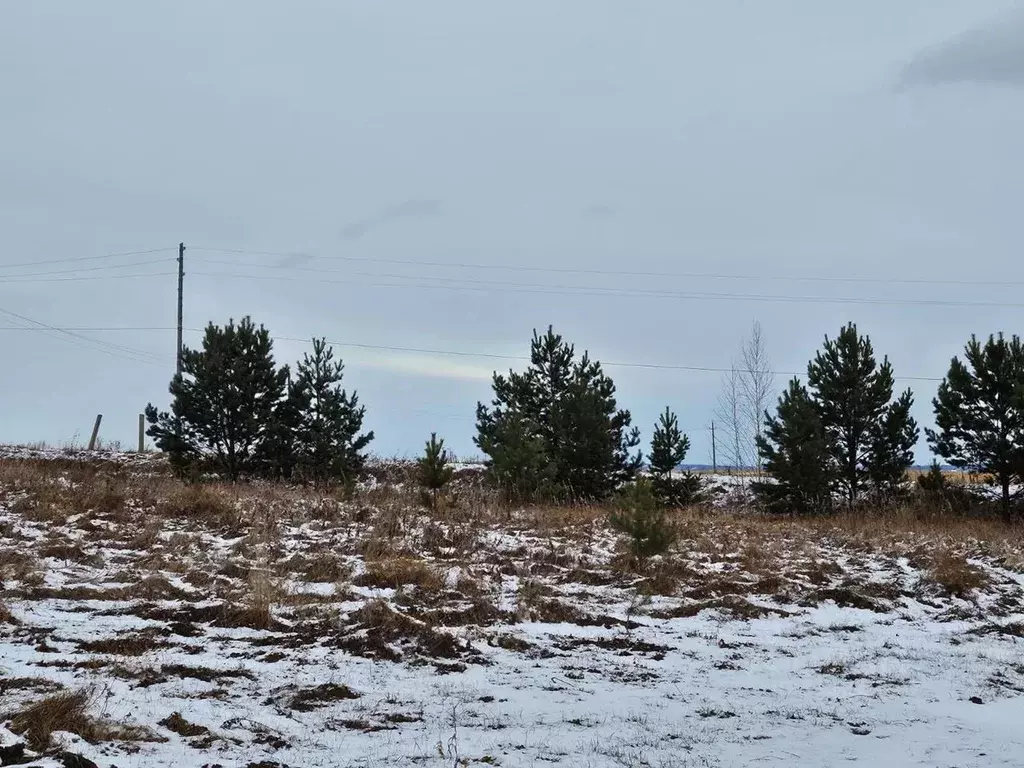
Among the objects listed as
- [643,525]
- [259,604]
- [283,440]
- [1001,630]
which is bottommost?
[1001,630]

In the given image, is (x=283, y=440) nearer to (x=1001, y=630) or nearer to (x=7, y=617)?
(x=7, y=617)

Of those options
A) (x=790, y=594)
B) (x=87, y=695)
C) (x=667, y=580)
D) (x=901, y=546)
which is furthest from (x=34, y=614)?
(x=901, y=546)

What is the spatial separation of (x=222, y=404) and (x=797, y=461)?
589 inches

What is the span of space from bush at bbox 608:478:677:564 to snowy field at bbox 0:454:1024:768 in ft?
0.92

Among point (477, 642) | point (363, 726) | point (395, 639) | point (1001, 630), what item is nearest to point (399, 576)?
point (395, 639)

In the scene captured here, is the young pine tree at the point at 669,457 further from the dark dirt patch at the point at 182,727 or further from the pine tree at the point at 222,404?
the dark dirt patch at the point at 182,727

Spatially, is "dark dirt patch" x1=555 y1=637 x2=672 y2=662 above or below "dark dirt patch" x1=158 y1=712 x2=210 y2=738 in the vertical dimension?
below

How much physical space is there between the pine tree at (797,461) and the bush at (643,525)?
1213 cm

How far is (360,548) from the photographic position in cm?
972

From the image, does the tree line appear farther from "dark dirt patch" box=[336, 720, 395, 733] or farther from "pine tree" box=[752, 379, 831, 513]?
"dark dirt patch" box=[336, 720, 395, 733]

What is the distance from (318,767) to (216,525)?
7.49m

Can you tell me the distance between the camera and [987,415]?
72.7 ft

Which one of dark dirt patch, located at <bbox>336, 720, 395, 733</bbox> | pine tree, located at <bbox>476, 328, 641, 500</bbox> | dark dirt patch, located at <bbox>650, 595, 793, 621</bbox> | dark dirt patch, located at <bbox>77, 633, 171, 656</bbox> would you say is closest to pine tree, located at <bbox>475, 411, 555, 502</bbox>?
pine tree, located at <bbox>476, 328, 641, 500</bbox>

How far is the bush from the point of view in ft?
30.7
